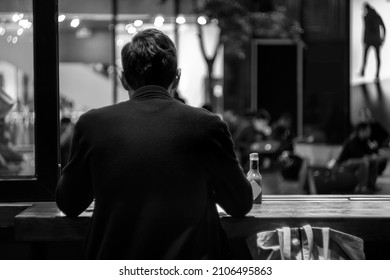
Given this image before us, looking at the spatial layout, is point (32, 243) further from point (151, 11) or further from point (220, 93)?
point (220, 93)

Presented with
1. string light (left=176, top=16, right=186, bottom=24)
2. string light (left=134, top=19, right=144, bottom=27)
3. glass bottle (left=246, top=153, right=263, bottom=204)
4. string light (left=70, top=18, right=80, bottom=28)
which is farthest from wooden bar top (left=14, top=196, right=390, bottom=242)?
string light (left=176, top=16, right=186, bottom=24)

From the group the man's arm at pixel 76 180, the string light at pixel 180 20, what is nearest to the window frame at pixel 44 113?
the man's arm at pixel 76 180

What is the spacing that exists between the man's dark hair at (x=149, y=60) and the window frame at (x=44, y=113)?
1.20m

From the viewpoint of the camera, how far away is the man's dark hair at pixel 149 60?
2135 millimetres

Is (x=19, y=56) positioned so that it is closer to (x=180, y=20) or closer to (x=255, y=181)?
(x=255, y=181)

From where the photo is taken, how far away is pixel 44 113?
10.8 feet

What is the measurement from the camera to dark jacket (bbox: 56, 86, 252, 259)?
2.07 meters

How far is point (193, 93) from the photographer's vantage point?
14953 millimetres

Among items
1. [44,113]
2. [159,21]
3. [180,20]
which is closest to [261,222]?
[44,113]

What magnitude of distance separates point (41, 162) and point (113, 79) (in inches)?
423

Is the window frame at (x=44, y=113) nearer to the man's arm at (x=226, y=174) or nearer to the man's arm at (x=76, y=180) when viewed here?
the man's arm at (x=76, y=180)

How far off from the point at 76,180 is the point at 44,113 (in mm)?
1195

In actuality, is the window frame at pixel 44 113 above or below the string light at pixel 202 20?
below
